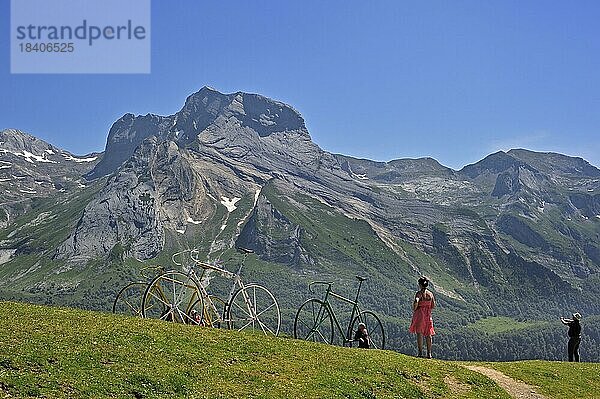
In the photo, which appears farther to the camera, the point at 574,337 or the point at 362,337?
the point at 574,337

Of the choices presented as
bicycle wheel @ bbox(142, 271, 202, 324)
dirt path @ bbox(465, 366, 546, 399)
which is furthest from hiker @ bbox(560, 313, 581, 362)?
bicycle wheel @ bbox(142, 271, 202, 324)

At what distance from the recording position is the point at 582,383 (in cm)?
2642

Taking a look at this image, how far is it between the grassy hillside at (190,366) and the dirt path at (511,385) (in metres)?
0.68

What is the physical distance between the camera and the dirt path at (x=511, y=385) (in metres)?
23.5

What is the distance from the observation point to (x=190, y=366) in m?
19.1

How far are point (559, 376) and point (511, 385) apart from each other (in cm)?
413

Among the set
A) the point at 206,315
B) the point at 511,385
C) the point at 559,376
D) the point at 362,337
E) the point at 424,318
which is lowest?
the point at 559,376

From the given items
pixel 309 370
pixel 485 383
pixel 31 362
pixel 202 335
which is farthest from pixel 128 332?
pixel 485 383

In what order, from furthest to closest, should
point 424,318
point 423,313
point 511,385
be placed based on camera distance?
point 423,313 < point 424,318 < point 511,385

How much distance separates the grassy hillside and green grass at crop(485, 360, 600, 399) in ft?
0.37

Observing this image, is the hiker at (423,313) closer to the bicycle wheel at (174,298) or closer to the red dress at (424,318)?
the red dress at (424,318)

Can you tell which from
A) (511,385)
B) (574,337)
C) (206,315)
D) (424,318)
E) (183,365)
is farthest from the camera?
(574,337)

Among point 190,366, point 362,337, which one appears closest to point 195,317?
point 362,337

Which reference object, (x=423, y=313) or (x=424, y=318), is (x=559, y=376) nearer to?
(x=424, y=318)
